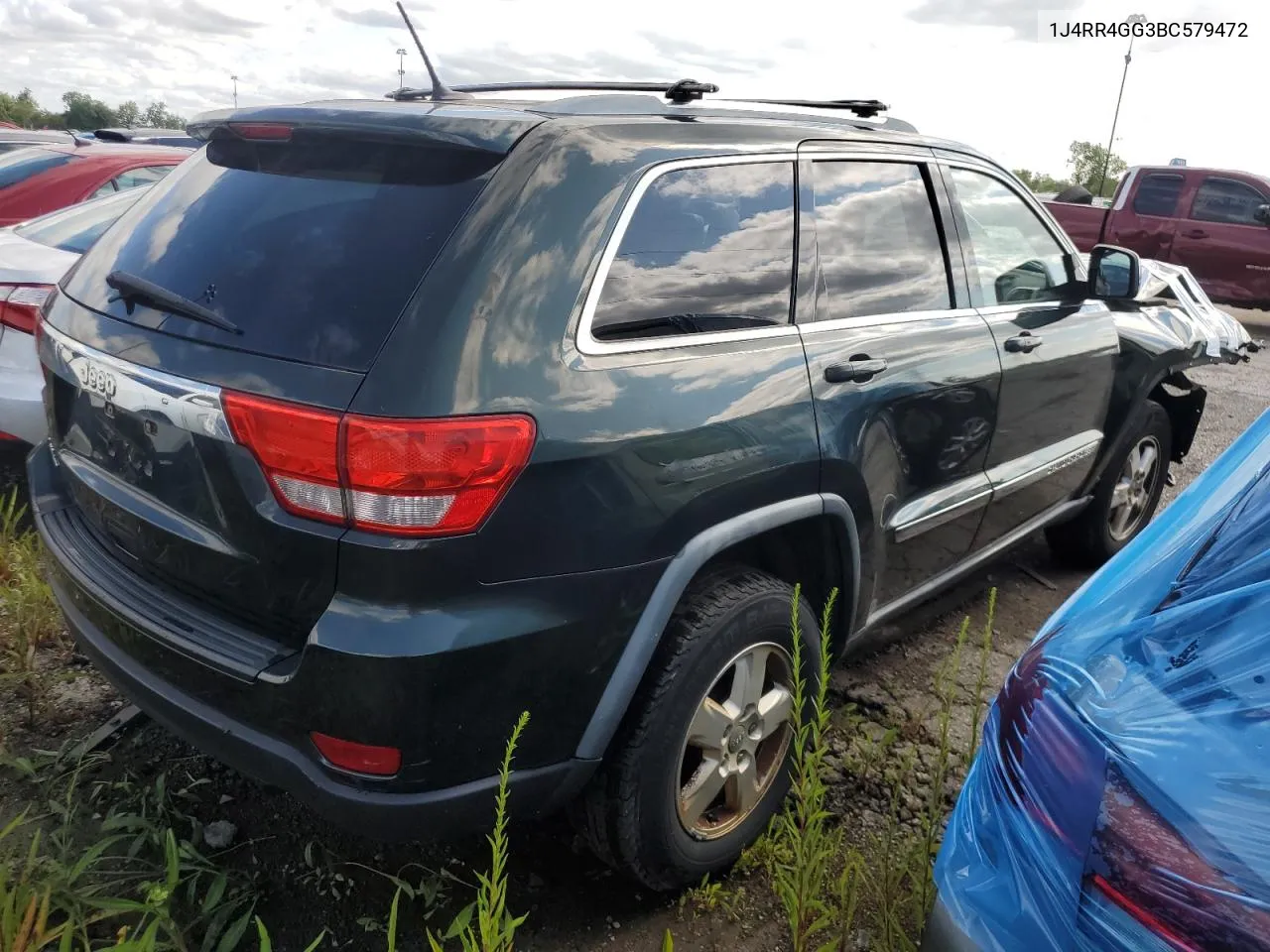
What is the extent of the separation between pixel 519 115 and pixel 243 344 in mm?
761

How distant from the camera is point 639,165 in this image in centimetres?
219

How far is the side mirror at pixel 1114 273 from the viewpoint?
3.95m

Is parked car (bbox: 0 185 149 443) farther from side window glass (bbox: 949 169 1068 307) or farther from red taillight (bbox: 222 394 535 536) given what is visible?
side window glass (bbox: 949 169 1068 307)

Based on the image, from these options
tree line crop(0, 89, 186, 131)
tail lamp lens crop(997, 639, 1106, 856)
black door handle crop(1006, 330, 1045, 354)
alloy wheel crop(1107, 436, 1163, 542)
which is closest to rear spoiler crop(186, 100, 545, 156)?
tail lamp lens crop(997, 639, 1106, 856)

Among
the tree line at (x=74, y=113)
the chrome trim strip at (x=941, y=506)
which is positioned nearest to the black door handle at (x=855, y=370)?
the chrome trim strip at (x=941, y=506)

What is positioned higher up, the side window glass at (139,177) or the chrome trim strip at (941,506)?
the side window glass at (139,177)

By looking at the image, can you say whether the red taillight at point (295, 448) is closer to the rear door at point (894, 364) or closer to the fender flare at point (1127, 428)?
the rear door at point (894, 364)

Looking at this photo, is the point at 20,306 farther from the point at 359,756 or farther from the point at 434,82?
the point at 359,756

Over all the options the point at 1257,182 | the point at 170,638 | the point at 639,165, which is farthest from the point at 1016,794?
the point at 1257,182

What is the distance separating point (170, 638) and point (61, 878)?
0.62 meters

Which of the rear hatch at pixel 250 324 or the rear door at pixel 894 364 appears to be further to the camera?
the rear door at pixel 894 364

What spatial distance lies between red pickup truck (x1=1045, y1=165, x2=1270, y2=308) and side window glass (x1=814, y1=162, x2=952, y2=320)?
437 inches

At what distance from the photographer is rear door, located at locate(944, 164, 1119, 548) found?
3354 mm

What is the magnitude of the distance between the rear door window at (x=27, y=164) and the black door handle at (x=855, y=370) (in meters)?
5.87
